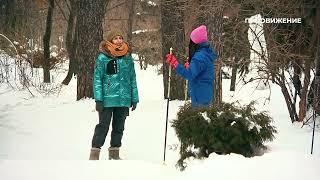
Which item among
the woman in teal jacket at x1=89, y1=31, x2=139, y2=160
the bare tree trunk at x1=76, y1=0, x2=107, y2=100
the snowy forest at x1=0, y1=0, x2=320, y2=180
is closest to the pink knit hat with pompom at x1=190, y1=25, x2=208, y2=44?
the snowy forest at x1=0, y1=0, x2=320, y2=180

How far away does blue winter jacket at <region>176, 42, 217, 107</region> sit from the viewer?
249 inches

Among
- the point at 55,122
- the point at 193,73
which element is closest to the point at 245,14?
the point at 55,122

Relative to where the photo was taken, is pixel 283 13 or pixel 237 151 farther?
pixel 283 13

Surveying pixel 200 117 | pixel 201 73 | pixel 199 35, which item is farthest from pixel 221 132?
pixel 199 35

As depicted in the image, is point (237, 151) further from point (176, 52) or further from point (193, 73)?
point (176, 52)

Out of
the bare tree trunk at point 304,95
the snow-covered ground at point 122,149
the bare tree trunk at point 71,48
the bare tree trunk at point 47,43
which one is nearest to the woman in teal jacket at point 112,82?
the snow-covered ground at point 122,149

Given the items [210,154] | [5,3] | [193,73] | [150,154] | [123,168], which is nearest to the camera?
[210,154]

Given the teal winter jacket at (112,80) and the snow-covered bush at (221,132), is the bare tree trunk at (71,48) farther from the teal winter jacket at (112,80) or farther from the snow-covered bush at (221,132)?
the snow-covered bush at (221,132)

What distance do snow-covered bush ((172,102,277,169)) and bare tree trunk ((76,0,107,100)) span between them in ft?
25.3

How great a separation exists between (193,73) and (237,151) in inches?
64.1

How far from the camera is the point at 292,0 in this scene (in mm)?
9867

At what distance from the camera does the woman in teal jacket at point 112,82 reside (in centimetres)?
638

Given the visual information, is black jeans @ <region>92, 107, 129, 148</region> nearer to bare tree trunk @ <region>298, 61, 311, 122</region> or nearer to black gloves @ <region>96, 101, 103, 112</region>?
black gloves @ <region>96, 101, 103, 112</region>

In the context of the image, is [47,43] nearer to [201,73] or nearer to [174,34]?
[174,34]
